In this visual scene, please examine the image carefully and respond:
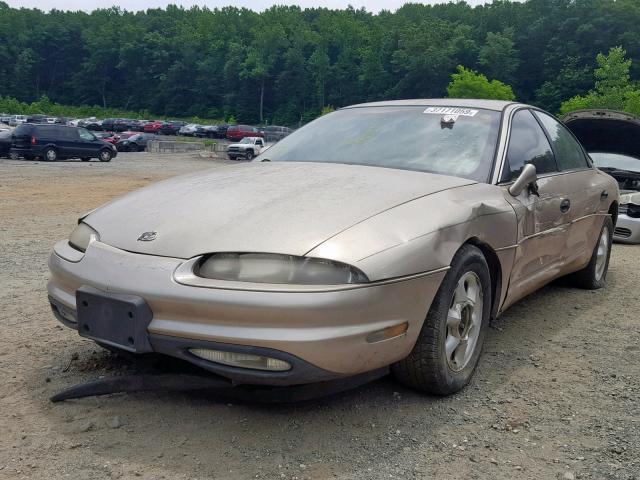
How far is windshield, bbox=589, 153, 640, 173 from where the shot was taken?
9.33m

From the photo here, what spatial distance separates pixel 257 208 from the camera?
9.30 feet

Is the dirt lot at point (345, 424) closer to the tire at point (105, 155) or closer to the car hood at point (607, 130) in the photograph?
the car hood at point (607, 130)

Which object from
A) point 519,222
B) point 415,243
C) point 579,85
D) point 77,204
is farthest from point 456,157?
A: point 579,85

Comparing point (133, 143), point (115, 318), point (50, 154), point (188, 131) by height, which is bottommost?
point (188, 131)

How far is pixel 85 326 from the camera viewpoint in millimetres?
2664

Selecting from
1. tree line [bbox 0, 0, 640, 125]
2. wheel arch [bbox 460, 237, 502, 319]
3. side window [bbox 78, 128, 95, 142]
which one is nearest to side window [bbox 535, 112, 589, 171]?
wheel arch [bbox 460, 237, 502, 319]

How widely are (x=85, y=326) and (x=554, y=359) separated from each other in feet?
8.44

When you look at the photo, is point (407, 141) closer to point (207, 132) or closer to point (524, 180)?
point (524, 180)

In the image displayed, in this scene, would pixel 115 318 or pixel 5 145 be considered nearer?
pixel 115 318

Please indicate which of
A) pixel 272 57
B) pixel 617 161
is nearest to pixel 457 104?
pixel 617 161

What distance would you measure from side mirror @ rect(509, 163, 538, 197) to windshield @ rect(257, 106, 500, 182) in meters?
0.17

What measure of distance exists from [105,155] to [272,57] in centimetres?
9605

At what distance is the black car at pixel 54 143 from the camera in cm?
2589

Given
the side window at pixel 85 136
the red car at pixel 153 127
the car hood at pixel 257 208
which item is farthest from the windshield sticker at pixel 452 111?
the red car at pixel 153 127
